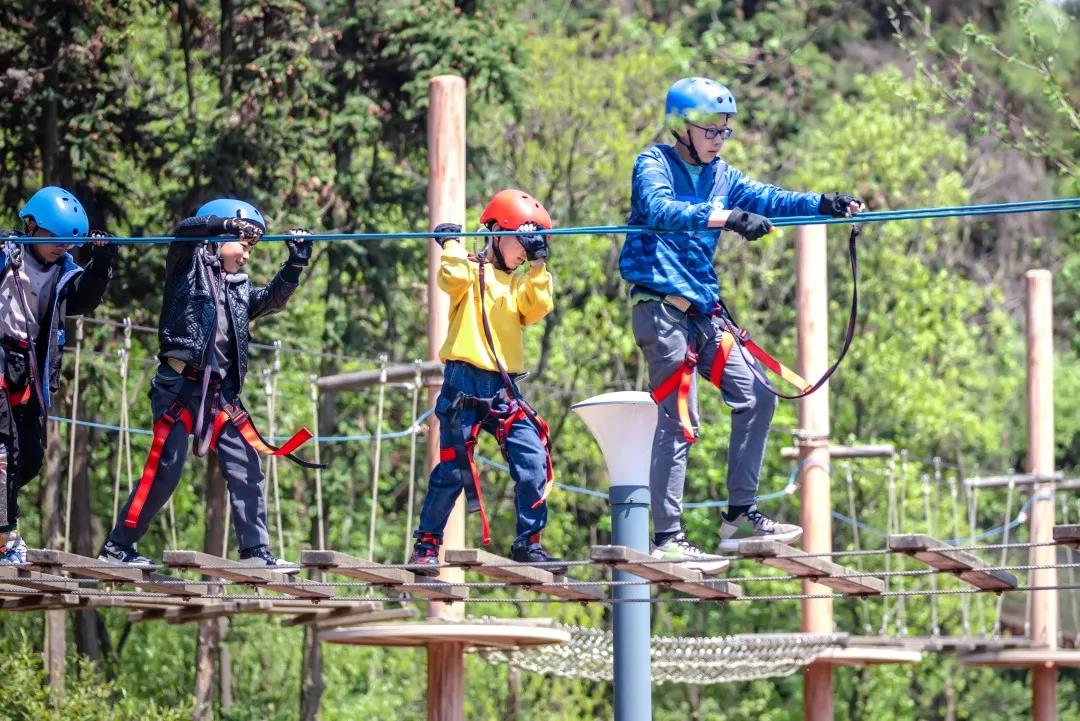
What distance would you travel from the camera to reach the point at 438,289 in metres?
10.7

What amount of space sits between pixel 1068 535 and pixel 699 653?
5763 millimetres

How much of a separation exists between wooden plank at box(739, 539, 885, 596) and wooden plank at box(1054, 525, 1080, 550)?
976 mm

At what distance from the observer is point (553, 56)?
21984 millimetres

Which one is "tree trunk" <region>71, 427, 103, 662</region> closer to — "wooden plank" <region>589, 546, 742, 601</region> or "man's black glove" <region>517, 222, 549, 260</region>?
"man's black glove" <region>517, 222, 549, 260</region>

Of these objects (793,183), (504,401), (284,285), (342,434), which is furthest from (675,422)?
(793,183)

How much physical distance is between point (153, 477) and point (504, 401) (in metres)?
1.43

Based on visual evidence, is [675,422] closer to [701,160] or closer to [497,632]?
[701,160]

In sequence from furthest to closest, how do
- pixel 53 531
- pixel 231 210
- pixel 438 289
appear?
pixel 53 531 < pixel 438 289 < pixel 231 210

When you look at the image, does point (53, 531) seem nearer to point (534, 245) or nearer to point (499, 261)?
point (499, 261)

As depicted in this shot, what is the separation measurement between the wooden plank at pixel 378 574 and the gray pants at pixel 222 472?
37 centimetres

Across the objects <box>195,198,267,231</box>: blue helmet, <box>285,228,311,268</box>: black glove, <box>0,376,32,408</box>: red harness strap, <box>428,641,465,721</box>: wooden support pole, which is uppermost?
<box>195,198,267,231</box>: blue helmet

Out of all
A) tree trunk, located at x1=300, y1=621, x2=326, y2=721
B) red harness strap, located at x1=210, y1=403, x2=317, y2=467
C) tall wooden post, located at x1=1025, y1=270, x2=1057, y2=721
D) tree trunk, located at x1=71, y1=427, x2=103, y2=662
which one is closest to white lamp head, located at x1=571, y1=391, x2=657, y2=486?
red harness strap, located at x1=210, y1=403, x2=317, y2=467

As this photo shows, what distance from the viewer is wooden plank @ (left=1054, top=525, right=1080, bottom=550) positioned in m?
7.69

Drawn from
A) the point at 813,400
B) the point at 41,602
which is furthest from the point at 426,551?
the point at 813,400
